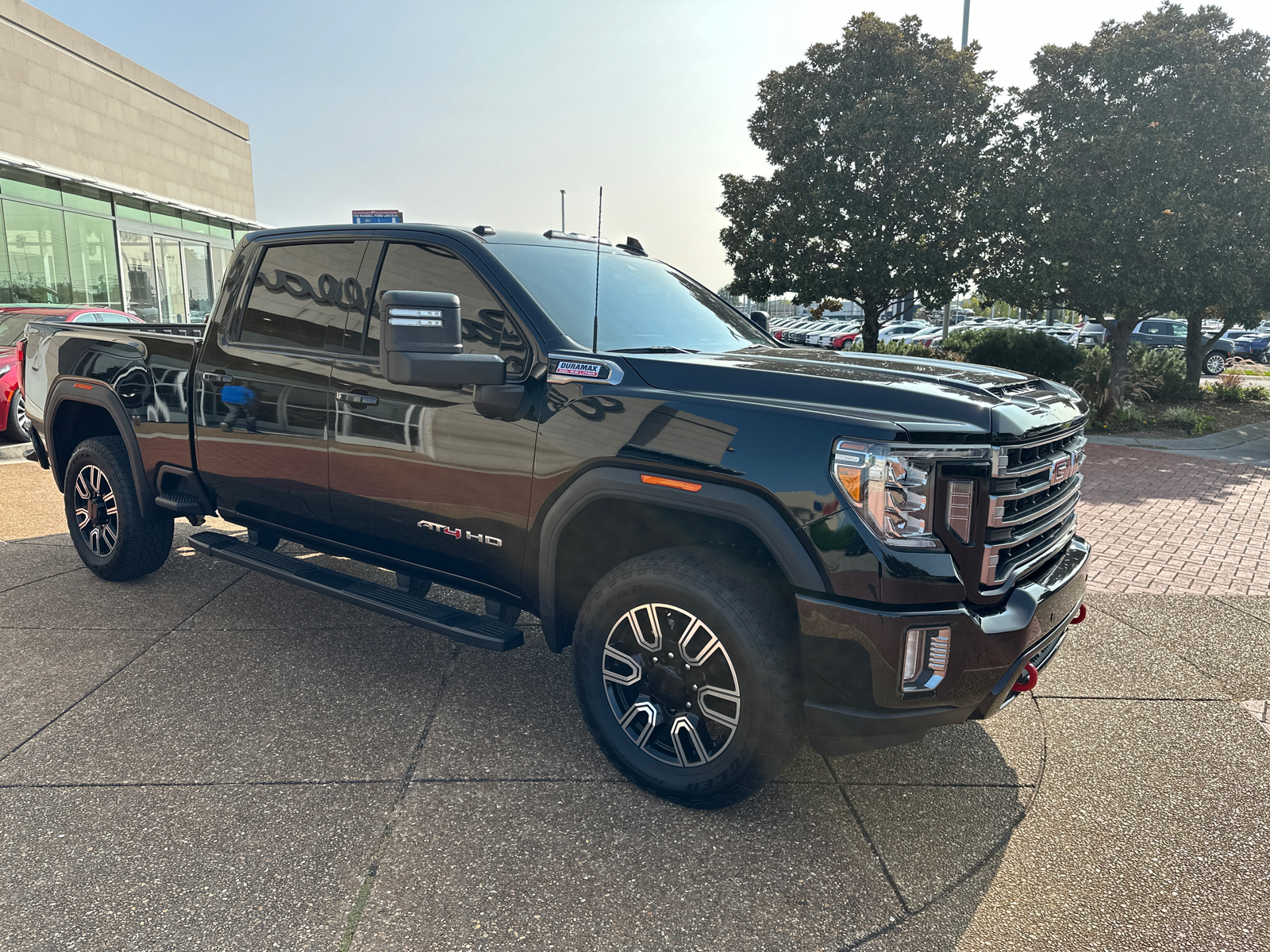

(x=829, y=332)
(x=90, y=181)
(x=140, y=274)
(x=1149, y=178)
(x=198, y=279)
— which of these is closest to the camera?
(x=1149, y=178)

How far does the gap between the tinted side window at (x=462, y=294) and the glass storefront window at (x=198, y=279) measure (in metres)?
26.9

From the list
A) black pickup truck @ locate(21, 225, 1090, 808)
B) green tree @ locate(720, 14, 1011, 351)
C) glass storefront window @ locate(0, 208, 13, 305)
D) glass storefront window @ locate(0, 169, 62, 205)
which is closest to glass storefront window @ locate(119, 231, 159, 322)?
glass storefront window @ locate(0, 169, 62, 205)

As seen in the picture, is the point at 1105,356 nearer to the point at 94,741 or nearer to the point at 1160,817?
the point at 1160,817

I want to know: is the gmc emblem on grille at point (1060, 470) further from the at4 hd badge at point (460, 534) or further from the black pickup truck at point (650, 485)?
the at4 hd badge at point (460, 534)

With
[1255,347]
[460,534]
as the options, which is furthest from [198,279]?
[1255,347]

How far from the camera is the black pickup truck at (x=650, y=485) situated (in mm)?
2523

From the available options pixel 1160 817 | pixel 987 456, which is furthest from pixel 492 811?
pixel 1160 817

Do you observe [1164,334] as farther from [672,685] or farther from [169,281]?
[672,685]

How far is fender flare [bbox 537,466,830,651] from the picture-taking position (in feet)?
8.42

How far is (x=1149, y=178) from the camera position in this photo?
527 inches

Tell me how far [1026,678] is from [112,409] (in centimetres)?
488

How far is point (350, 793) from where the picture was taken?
3039mm

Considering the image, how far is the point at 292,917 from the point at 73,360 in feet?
13.3

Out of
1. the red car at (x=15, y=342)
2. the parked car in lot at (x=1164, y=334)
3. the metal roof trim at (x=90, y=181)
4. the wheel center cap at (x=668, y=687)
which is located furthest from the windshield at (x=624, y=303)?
the parked car in lot at (x=1164, y=334)
